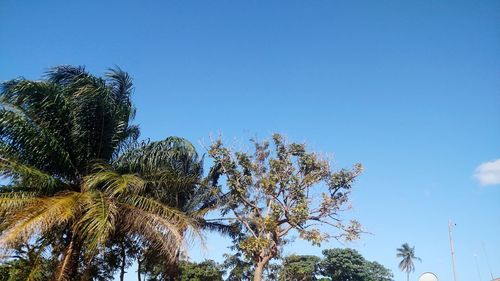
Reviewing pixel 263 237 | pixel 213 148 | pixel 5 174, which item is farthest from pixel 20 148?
pixel 263 237

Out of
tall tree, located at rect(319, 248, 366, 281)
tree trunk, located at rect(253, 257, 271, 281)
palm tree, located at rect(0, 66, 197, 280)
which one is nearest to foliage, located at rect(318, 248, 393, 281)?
tall tree, located at rect(319, 248, 366, 281)

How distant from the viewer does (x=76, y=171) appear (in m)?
13.0

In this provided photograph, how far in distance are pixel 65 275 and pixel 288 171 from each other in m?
12.0

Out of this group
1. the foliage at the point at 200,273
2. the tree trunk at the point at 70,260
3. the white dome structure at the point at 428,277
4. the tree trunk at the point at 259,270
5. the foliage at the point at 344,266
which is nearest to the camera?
the white dome structure at the point at 428,277

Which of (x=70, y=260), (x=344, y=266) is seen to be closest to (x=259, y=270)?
(x=70, y=260)

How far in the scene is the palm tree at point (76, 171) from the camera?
10510 mm

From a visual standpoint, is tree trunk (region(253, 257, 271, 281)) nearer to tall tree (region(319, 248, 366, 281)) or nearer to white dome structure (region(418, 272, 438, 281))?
white dome structure (region(418, 272, 438, 281))

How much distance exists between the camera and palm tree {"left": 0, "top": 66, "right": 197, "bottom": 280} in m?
10.5

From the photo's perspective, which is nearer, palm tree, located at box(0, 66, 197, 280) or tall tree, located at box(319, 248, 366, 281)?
palm tree, located at box(0, 66, 197, 280)

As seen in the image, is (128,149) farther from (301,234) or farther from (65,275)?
(301,234)

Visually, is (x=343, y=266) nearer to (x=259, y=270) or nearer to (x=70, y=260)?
(x=259, y=270)

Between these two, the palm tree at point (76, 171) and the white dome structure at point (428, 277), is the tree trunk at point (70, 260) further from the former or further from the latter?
the white dome structure at point (428, 277)

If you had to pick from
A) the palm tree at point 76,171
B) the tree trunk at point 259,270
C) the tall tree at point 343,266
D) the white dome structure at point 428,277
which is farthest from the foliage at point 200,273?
the tall tree at point 343,266

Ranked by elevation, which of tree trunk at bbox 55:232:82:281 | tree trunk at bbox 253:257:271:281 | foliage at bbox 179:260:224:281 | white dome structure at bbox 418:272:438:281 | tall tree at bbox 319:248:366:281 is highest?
tall tree at bbox 319:248:366:281
